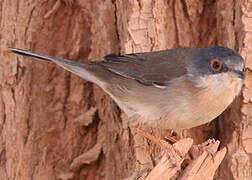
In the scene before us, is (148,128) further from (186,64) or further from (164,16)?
(164,16)

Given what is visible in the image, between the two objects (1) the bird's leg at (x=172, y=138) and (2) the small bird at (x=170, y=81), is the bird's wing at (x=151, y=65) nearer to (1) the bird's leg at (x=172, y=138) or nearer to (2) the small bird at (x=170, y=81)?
(2) the small bird at (x=170, y=81)

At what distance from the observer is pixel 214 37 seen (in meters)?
5.55

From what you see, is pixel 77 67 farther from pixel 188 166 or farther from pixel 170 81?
pixel 188 166

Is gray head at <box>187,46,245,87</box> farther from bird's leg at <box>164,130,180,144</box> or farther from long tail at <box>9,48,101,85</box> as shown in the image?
long tail at <box>9,48,101,85</box>

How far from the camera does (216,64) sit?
15.4ft

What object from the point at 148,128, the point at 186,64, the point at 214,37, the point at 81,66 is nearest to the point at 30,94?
the point at 81,66

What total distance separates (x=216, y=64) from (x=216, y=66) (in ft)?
0.06

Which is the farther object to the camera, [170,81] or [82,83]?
[82,83]

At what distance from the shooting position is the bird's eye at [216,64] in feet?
15.3

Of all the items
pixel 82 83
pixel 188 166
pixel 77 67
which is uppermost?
pixel 77 67

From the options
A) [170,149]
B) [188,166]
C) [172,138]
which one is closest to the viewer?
[188,166]

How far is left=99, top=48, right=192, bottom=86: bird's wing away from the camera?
5082 mm

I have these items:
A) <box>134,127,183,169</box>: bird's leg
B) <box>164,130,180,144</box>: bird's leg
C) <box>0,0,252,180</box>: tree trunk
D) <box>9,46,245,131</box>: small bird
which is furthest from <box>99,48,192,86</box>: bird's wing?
<box>164,130,180,144</box>: bird's leg

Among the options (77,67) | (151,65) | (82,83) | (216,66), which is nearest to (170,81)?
(151,65)
